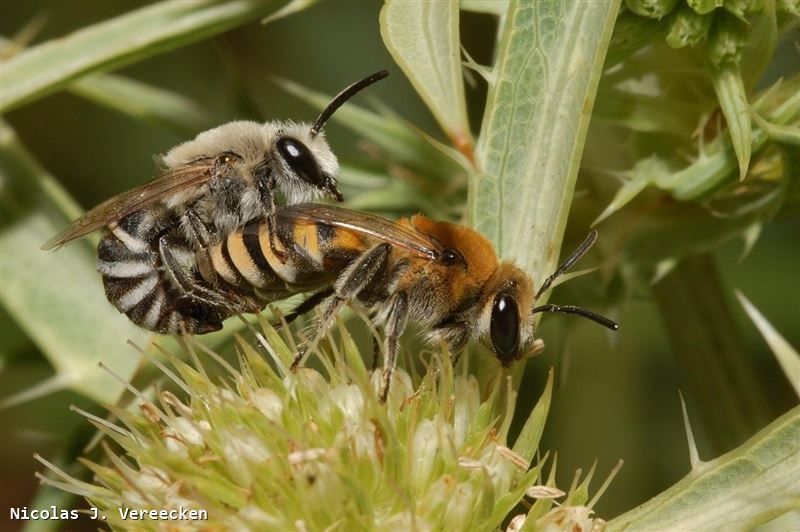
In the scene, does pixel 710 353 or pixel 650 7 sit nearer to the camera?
pixel 650 7

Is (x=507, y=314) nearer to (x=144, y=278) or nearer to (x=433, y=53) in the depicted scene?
(x=433, y=53)

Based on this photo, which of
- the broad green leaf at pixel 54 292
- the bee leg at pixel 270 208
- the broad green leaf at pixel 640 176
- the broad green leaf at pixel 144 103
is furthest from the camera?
the broad green leaf at pixel 144 103

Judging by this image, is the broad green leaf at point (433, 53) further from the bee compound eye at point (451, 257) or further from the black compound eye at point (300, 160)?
the black compound eye at point (300, 160)

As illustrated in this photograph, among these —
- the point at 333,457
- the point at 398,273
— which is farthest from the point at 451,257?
the point at 333,457

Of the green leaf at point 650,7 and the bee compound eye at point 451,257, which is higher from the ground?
the green leaf at point 650,7

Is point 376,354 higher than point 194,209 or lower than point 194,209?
lower

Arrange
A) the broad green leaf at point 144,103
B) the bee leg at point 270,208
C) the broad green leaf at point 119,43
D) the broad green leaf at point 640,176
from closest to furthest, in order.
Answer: the bee leg at point 270,208 < the broad green leaf at point 640,176 < the broad green leaf at point 119,43 < the broad green leaf at point 144,103

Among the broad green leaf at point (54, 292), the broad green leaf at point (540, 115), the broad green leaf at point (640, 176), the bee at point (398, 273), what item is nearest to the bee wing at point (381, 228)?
the bee at point (398, 273)
